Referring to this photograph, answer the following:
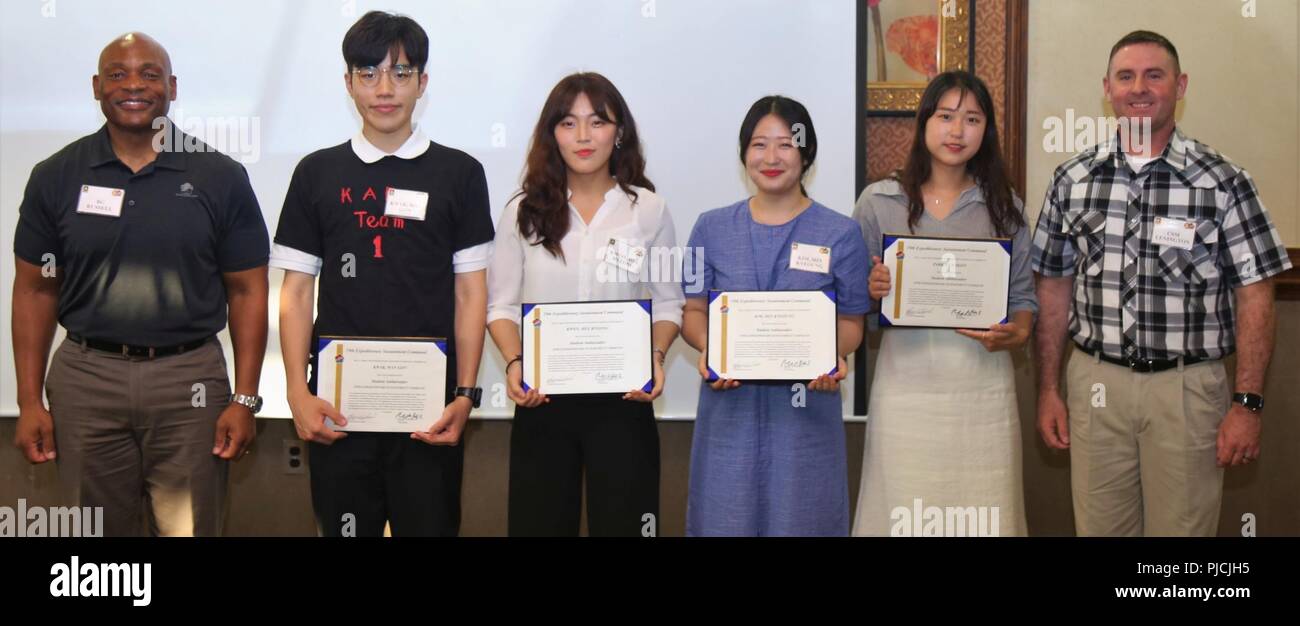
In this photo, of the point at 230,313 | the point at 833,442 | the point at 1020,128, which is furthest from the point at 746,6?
the point at 230,313

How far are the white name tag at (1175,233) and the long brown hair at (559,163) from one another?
5.29ft

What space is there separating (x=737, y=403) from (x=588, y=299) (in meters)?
0.55

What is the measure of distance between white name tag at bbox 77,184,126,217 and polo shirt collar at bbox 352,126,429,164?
0.74 meters

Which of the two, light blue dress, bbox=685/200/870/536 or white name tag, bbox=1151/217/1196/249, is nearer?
light blue dress, bbox=685/200/870/536

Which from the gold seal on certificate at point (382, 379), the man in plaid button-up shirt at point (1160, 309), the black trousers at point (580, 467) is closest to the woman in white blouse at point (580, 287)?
the black trousers at point (580, 467)

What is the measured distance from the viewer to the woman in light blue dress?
301cm

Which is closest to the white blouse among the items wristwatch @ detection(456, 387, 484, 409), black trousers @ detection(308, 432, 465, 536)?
wristwatch @ detection(456, 387, 484, 409)

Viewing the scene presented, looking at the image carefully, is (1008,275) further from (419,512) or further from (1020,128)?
(419,512)

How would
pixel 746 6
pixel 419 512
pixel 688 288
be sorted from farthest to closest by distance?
pixel 746 6, pixel 688 288, pixel 419 512

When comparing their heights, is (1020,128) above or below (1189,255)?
above

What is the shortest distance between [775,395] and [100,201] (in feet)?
6.91

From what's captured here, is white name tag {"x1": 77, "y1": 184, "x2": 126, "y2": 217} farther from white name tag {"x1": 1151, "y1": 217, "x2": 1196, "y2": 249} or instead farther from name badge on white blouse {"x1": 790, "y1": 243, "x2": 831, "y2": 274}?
white name tag {"x1": 1151, "y1": 217, "x2": 1196, "y2": 249}
